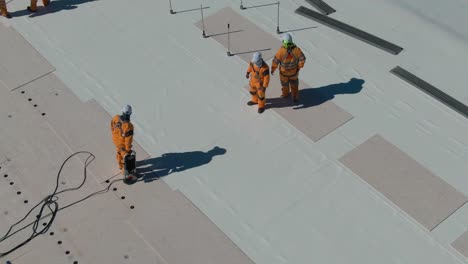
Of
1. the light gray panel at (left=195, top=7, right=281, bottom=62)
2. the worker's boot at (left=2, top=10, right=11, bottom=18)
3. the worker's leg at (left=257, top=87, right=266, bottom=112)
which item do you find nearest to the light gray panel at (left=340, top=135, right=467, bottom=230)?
the worker's leg at (left=257, top=87, right=266, bottom=112)

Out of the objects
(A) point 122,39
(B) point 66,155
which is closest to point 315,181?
(B) point 66,155

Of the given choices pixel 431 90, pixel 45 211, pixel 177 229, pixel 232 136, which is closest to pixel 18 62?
pixel 45 211

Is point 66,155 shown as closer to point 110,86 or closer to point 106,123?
point 106,123

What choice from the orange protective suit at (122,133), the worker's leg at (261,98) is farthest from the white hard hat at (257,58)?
the orange protective suit at (122,133)

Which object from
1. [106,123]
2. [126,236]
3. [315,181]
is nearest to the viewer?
[126,236]

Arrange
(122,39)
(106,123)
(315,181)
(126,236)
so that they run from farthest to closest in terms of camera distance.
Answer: (122,39)
(106,123)
(315,181)
(126,236)

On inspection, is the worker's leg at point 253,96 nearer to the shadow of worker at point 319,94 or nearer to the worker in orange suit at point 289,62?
the shadow of worker at point 319,94

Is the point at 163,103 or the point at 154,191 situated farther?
the point at 163,103

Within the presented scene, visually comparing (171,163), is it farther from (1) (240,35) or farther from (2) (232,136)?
(1) (240,35)
